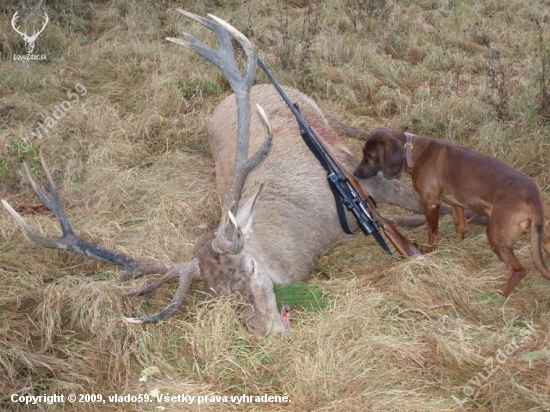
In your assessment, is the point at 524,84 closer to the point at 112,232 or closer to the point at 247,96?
the point at 247,96

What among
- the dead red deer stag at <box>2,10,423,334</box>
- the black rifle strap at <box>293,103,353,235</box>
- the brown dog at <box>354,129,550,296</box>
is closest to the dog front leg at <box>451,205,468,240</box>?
the brown dog at <box>354,129,550,296</box>

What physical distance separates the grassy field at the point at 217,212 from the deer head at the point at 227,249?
5.1 inches

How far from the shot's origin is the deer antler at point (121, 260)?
12.9 feet

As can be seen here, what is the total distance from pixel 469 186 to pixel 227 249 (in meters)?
1.66

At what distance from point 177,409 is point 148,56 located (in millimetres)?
5365

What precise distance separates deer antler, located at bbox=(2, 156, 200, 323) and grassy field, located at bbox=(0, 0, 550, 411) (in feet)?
0.49

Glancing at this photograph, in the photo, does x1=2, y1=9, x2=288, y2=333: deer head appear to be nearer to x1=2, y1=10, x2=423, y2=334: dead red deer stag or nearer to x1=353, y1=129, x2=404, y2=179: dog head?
x1=2, y1=10, x2=423, y2=334: dead red deer stag

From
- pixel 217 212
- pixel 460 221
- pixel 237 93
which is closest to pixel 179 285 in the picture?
pixel 237 93

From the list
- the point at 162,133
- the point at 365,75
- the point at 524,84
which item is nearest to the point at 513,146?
the point at 524,84

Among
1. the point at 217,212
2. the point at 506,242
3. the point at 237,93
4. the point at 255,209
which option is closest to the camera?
the point at 506,242

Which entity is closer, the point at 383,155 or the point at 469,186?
the point at 469,186

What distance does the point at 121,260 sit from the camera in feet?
13.8

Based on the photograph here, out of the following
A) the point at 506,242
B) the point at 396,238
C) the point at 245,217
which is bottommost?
the point at 396,238

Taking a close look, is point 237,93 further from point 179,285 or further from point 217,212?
point 217,212
